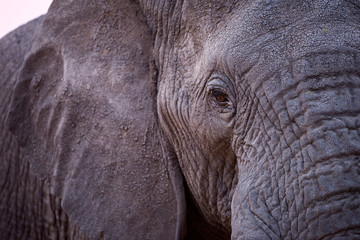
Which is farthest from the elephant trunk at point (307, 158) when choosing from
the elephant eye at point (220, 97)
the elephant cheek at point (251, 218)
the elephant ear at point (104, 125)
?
the elephant ear at point (104, 125)

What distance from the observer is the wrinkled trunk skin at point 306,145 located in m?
2.04

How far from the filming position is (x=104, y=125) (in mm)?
3066

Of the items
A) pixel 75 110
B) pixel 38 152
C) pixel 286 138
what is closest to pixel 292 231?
pixel 286 138

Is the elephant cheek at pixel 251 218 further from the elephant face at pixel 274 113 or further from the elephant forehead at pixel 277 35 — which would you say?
the elephant forehead at pixel 277 35

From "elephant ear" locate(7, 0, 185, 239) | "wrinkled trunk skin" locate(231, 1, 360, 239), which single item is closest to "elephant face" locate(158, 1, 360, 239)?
"wrinkled trunk skin" locate(231, 1, 360, 239)

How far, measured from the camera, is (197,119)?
2.66 metres

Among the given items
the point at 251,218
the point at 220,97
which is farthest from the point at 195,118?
the point at 251,218

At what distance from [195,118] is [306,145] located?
0.64 meters

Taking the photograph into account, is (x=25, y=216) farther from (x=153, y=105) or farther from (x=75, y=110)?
(x=153, y=105)

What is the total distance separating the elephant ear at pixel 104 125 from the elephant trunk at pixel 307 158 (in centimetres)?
66

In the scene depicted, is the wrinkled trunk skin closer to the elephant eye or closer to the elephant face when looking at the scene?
the elephant face

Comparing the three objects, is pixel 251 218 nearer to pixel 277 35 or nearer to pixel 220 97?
pixel 220 97

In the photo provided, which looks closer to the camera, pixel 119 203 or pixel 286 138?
pixel 286 138

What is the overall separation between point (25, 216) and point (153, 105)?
169 cm
